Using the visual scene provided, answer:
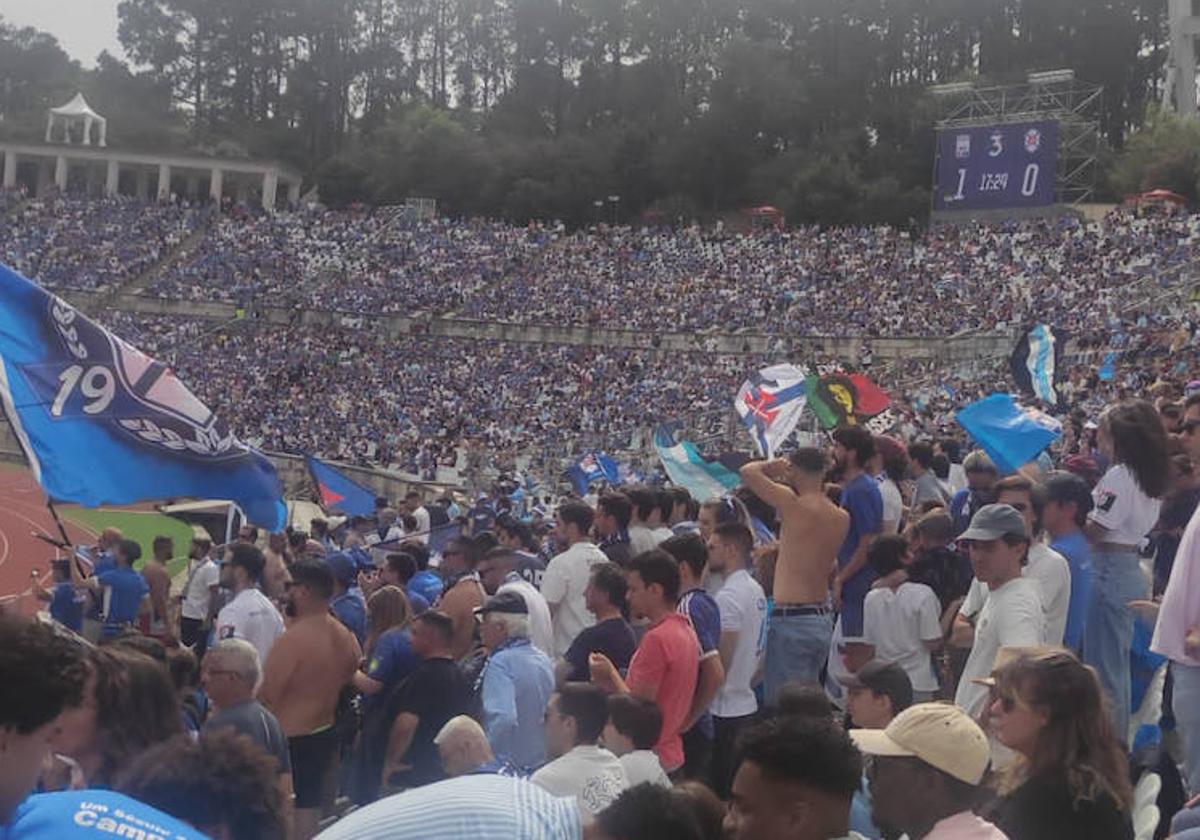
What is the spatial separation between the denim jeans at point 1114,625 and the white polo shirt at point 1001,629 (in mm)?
1071

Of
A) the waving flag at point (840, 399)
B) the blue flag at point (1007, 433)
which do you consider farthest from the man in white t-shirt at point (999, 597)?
the waving flag at point (840, 399)

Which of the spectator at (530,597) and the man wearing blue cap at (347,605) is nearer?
the spectator at (530,597)

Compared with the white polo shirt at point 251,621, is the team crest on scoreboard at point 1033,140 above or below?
above

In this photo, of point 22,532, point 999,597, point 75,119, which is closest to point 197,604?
point 999,597

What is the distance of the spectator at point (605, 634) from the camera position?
21.3 feet

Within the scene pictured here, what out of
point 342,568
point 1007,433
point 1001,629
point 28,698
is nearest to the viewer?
point 28,698

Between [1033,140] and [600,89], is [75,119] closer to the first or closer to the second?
[600,89]

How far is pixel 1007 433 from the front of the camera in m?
10.6

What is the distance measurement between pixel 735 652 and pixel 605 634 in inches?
32.4

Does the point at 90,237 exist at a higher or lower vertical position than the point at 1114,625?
higher

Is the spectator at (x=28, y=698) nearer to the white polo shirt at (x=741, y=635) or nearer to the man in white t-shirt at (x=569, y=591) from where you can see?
the white polo shirt at (x=741, y=635)

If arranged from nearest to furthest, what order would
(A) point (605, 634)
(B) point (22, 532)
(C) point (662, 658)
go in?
1. (C) point (662, 658)
2. (A) point (605, 634)
3. (B) point (22, 532)

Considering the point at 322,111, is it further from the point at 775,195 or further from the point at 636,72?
the point at 775,195

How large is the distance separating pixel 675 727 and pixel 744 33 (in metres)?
65.6
